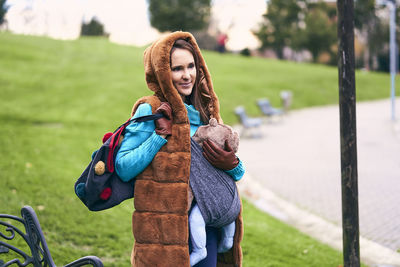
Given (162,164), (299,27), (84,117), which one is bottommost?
(84,117)

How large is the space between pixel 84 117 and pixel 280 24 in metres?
45.6

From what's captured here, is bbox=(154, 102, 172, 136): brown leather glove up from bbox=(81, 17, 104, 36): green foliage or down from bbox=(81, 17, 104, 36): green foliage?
up

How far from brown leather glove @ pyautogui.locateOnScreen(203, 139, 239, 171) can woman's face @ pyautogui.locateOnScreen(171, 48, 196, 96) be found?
37cm

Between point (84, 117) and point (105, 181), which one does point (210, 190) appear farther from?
point (84, 117)

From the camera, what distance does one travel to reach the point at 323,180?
32.2 feet

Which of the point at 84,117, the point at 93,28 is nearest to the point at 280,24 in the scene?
the point at 93,28

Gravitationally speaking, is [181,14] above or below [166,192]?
below

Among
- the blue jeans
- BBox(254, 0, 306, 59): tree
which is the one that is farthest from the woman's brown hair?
BBox(254, 0, 306, 59): tree

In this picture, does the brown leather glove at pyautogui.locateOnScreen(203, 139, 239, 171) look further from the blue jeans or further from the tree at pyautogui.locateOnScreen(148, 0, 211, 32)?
the tree at pyautogui.locateOnScreen(148, 0, 211, 32)

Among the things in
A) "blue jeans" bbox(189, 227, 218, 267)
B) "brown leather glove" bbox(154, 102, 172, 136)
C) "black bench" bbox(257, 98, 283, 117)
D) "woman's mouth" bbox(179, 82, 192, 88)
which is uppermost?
"woman's mouth" bbox(179, 82, 192, 88)

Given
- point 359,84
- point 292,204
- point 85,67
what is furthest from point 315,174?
point 359,84

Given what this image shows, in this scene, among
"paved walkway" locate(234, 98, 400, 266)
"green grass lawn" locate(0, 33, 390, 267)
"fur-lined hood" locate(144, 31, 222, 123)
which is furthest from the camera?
"paved walkway" locate(234, 98, 400, 266)

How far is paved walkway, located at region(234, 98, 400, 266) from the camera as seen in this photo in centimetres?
660

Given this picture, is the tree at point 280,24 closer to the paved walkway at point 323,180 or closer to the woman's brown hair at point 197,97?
the paved walkway at point 323,180
